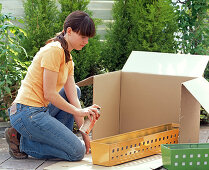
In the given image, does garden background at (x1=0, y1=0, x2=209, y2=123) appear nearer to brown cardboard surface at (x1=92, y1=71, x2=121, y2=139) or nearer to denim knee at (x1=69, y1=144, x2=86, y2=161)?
brown cardboard surface at (x1=92, y1=71, x2=121, y2=139)

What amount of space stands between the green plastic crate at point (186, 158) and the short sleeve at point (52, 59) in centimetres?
84

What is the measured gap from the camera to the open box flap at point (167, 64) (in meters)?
3.46

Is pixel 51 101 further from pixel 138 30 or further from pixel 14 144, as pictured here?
pixel 138 30

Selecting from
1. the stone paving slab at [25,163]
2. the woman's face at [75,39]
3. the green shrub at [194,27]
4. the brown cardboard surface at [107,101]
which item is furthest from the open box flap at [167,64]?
the green shrub at [194,27]

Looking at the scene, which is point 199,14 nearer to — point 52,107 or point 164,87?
point 164,87

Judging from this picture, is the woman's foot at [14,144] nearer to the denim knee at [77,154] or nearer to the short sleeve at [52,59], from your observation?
the denim knee at [77,154]

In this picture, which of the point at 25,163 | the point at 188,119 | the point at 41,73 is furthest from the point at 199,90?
the point at 25,163

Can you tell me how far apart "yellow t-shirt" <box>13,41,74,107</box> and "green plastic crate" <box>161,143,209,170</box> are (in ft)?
2.71

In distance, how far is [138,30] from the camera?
4574 millimetres

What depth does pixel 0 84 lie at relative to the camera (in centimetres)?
352

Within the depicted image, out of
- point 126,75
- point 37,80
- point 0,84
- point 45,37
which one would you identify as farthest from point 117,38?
point 37,80

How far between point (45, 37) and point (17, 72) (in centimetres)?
87

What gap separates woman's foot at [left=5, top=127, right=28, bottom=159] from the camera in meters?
3.11

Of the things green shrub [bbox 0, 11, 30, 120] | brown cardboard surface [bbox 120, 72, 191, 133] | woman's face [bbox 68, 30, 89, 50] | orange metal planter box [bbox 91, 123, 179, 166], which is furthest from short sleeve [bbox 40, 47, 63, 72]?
brown cardboard surface [bbox 120, 72, 191, 133]
